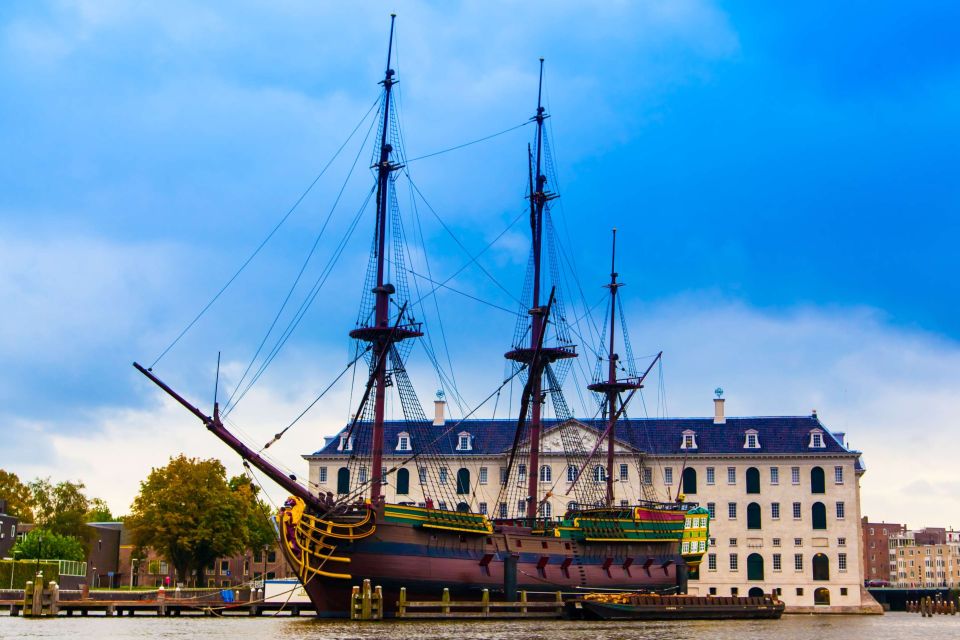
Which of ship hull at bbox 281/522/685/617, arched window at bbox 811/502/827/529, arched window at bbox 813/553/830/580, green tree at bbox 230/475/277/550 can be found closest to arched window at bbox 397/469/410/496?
green tree at bbox 230/475/277/550

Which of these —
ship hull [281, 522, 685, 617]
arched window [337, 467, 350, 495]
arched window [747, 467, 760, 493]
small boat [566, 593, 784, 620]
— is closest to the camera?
ship hull [281, 522, 685, 617]

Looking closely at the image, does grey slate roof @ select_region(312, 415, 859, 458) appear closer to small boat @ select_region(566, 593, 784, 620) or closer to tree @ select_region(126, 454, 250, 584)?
tree @ select_region(126, 454, 250, 584)

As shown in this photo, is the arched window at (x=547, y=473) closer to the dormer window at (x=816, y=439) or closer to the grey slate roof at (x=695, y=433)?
the grey slate roof at (x=695, y=433)

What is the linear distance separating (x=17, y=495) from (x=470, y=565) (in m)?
61.8

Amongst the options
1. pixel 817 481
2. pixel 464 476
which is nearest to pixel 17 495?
pixel 464 476

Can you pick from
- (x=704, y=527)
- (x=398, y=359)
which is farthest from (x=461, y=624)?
(x=704, y=527)

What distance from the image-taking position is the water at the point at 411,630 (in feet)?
140

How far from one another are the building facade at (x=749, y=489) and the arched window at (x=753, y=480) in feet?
0.26

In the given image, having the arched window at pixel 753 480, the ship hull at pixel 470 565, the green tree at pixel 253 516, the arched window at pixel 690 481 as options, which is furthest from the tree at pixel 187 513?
the arched window at pixel 753 480

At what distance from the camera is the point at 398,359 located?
6162cm

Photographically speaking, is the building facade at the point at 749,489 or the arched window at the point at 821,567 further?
the building facade at the point at 749,489

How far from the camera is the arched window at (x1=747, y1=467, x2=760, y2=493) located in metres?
94.6

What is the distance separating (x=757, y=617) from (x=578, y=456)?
2762 cm

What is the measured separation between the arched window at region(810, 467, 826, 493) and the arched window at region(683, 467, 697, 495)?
893 centimetres
